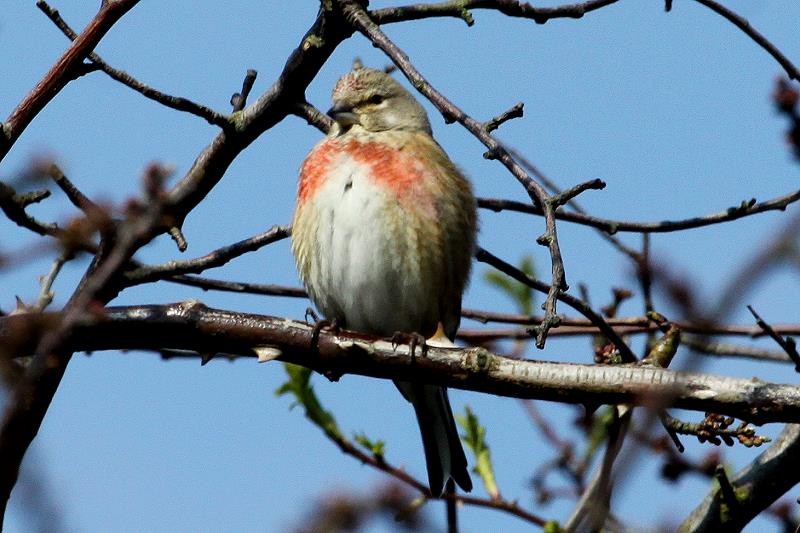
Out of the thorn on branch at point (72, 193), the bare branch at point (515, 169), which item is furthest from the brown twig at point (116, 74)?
the bare branch at point (515, 169)

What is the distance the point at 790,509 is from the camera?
545 centimetres

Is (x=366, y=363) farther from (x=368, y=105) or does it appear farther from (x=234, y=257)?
(x=368, y=105)

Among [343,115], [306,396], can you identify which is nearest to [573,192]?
[306,396]

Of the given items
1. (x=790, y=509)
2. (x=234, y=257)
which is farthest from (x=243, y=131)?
(x=790, y=509)

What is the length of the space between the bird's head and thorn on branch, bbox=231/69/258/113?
1399 millimetres

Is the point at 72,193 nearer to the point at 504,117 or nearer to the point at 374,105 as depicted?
the point at 504,117

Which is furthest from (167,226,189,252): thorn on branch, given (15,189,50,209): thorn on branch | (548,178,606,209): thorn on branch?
(548,178,606,209): thorn on branch

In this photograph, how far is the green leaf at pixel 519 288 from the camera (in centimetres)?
654

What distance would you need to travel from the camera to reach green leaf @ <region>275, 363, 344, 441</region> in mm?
5840

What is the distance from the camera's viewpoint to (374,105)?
6895mm

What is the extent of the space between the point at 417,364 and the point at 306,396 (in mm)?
1737

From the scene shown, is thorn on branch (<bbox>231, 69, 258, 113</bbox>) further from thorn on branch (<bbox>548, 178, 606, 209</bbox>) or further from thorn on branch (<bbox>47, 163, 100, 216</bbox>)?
thorn on branch (<bbox>548, 178, 606, 209</bbox>)

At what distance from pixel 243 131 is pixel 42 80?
3.47 ft

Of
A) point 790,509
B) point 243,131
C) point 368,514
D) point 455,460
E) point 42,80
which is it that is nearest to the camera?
point 368,514
